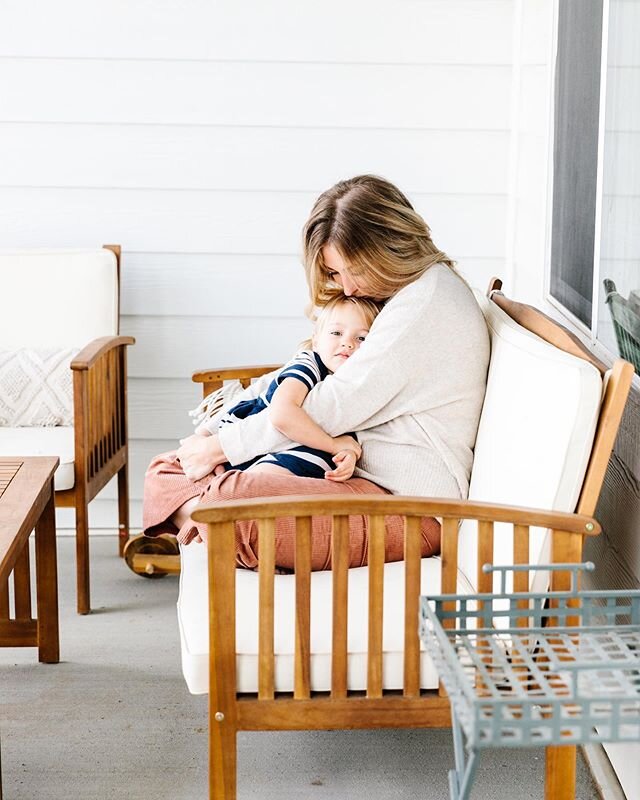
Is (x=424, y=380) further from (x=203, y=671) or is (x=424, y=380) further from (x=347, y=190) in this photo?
(x=203, y=671)

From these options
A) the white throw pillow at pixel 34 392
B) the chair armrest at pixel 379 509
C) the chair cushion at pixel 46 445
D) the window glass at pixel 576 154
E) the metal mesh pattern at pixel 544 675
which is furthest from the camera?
the white throw pillow at pixel 34 392

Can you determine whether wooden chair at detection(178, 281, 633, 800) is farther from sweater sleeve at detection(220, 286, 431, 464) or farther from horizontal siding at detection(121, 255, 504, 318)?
horizontal siding at detection(121, 255, 504, 318)

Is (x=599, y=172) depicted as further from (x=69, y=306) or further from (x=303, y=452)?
(x=69, y=306)

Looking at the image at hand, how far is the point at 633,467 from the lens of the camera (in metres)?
2.05

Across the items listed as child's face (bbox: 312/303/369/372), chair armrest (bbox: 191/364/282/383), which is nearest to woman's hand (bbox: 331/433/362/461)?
child's face (bbox: 312/303/369/372)

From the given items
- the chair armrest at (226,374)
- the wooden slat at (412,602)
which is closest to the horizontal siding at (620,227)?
the wooden slat at (412,602)

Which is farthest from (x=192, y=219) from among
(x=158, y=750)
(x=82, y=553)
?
(x=158, y=750)

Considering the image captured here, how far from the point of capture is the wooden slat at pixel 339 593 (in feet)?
5.94

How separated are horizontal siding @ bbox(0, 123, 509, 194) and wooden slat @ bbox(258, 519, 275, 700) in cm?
194

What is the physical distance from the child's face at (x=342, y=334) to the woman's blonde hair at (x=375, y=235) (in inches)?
3.4

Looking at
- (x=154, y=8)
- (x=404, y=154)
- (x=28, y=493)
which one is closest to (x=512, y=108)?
(x=404, y=154)

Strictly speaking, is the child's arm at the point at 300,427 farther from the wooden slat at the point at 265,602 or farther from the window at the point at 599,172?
the window at the point at 599,172

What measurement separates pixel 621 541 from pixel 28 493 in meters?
1.26

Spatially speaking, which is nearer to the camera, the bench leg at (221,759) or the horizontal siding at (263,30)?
the bench leg at (221,759)
